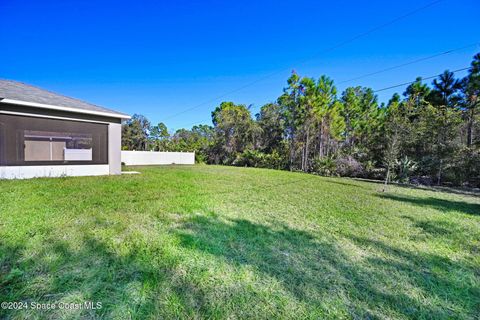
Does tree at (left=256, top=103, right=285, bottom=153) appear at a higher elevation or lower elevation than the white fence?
higher

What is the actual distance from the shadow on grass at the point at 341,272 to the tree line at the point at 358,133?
643 centimetres

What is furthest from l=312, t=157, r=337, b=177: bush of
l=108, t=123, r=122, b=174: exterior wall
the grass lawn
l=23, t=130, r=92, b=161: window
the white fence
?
l=23, t=130, r=92, b=161: window

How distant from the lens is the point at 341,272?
218 cm

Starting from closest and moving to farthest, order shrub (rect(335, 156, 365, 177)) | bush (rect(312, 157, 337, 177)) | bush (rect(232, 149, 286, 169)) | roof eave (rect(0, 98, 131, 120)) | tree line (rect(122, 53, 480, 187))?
roof eave (rect(0, 98, 131, 120))
tree line (rect(122, 53, 480, 187))
shrub (rect(335, 156, 365, 177))
bush (rect(312, 157, 337, 177))
bush (rect(232, 149, 286, 169))

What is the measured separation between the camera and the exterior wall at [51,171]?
253 inches

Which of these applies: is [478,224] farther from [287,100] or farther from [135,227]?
[287,100]

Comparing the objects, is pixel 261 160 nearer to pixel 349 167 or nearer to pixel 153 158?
pixel 349 167

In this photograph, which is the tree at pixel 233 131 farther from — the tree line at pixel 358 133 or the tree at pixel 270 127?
the tree at pixel 270 127

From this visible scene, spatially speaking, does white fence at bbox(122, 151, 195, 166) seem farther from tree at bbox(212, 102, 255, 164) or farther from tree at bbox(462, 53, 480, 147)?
tree at bbox(462, 53, 480, 147)

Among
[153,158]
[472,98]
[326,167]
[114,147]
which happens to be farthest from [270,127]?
[114,147]

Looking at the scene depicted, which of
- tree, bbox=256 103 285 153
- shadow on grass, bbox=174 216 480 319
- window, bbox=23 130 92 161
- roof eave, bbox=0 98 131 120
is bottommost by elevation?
shadow on grass, bbox=174 216 480 319

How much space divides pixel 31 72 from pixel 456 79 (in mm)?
29913

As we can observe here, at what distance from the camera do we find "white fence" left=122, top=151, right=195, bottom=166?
17938 mm

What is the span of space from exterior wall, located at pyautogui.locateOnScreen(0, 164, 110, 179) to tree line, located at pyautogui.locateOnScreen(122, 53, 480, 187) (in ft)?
37.5
